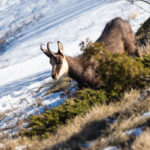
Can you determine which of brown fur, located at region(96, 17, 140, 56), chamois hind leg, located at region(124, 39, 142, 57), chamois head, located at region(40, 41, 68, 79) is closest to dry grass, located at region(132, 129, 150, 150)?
chamois head, located at region(40, 41, 68, 79)

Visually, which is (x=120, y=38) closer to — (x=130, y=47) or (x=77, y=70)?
(x=130, y=47)

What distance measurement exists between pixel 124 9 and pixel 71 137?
69.4 feet

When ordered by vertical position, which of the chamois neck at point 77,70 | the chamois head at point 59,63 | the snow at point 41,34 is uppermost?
the chamois head at point 59,63

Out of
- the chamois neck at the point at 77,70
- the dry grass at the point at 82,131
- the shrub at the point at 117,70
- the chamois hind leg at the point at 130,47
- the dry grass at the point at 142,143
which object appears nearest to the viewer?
the dry grass at the point at 142,143

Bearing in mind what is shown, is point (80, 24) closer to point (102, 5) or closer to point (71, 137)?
point (102, 5)

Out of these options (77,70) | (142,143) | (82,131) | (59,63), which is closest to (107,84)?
(77,70)

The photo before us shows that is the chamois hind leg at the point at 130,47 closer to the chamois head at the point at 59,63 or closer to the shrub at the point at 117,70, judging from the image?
the chamois head at the point at 59,63

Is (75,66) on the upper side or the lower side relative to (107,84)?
upper

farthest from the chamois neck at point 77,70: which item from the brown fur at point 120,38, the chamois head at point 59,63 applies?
the brown fur at point 120,38

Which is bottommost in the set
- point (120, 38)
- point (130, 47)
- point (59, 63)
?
point (130, 47)

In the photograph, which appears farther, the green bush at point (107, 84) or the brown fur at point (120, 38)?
the brown fur at point (120, 38)

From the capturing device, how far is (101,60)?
5426 millimetres

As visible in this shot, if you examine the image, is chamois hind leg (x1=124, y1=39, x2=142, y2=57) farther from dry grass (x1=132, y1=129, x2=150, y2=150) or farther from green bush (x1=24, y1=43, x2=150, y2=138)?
dry grass (x1=132, y1=129, x2=150, y2=150)

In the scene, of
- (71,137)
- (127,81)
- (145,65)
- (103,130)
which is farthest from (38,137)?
(145,65)
